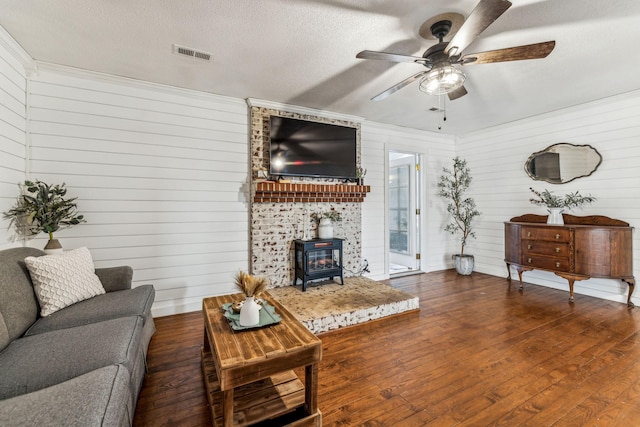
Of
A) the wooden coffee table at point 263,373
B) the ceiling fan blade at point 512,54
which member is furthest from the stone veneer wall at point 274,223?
the ceiling fan blade at point 512,54

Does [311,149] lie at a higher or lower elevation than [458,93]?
lower

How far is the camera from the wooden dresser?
3443mm

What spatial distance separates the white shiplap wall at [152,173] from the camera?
2.92 meters

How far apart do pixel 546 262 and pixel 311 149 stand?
12.2ft

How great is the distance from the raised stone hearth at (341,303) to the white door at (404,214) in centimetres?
169

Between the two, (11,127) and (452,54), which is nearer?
(452,54)

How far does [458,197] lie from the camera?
218 inches

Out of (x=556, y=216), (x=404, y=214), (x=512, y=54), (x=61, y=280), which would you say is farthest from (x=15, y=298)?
(x=556, y=216)

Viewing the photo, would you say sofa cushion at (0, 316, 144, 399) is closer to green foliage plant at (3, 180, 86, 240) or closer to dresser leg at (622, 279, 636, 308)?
green foliage plant at (3, 180, 86, 240)

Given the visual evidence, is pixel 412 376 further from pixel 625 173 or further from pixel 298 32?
pixel 625 173

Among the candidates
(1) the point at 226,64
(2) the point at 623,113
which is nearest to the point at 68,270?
(1) the point at 226,64

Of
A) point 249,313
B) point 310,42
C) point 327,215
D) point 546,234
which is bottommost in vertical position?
point 249,313

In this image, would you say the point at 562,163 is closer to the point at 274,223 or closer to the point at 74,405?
the point at 274,223

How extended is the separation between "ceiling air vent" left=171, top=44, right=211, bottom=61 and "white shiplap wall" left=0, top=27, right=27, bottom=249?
51.4 inches
